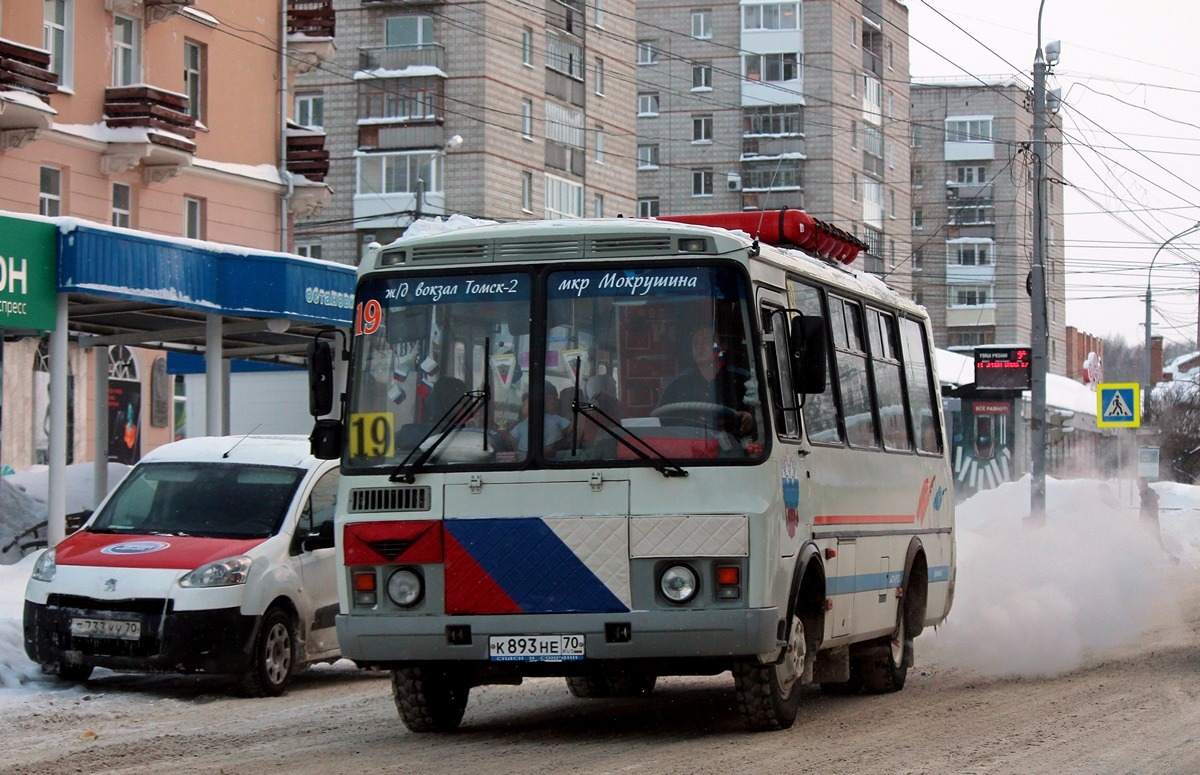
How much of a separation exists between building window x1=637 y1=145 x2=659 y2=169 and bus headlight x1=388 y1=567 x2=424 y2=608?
68.0 metres

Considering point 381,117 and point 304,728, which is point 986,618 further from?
point 381,117

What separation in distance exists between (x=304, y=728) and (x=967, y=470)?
35903 mm

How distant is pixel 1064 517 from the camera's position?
22359 mm

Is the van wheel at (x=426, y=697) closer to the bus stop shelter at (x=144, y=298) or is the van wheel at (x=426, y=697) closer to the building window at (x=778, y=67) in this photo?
the bus stop shelter at (x=144, y=298)

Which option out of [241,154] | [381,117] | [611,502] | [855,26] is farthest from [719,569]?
[855,26]

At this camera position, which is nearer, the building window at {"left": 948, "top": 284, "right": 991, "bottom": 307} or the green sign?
the green sign

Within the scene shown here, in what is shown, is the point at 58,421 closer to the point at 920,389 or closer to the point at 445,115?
the point at 920,389

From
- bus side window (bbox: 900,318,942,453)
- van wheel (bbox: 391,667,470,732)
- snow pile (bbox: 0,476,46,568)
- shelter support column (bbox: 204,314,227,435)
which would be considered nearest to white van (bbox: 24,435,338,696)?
van wheel (bbox: 391,667,470,732)

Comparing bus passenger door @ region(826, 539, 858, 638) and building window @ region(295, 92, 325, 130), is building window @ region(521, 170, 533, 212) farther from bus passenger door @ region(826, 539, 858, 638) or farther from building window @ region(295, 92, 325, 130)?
bus passenger door @ region(826, 539, 858, 638)

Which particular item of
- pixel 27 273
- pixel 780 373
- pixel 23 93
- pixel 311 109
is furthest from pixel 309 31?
pixel 780 373

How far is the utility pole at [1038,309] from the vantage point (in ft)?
90.2

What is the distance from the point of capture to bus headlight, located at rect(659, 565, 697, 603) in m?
9.29

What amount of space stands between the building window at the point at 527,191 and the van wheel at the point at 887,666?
4364 centimetres

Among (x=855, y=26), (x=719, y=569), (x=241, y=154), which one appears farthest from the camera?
(x=855, y=26)
